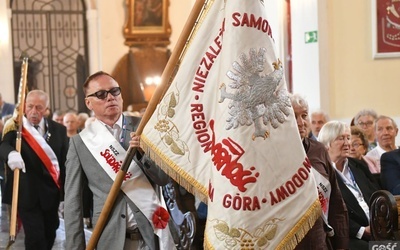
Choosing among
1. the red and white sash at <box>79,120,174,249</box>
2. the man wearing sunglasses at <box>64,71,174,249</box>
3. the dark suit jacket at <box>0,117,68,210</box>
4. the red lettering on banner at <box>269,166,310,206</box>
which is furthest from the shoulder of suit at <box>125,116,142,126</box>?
the dark suit jacket at <box>0,117,68,210</box>

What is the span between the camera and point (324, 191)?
5.31m

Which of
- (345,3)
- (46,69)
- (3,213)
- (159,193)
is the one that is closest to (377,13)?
(345,3)

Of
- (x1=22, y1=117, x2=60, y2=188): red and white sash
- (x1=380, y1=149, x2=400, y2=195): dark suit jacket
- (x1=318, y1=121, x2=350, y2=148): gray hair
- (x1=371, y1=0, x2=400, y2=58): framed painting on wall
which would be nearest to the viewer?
(x1=318, y1=121, x2=350, y2=148): gray hair

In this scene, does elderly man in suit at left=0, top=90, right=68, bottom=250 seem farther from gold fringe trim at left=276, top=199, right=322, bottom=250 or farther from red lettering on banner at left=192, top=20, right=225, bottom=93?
gold fringe trim at left=276, top=199, right=322, bottom=250

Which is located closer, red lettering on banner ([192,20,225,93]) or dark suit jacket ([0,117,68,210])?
red lettering on banner ([192,20,225,93])

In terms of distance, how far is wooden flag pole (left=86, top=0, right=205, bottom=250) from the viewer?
16.1 ft

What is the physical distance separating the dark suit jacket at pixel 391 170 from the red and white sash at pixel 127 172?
2.90 metres

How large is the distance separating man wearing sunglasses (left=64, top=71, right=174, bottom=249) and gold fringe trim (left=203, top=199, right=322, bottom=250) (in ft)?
2.06

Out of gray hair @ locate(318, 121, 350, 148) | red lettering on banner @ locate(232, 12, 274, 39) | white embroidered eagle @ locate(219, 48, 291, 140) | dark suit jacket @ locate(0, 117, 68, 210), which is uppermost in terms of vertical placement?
red lettering on banner @ locate(232, 12, 274, 39)

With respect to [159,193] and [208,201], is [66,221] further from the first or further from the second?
[208,201]

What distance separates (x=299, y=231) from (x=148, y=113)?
1060 millimetres

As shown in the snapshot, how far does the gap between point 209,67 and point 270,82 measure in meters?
0.37

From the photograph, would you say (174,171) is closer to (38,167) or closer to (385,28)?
(38,167)

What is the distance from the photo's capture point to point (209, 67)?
4.84 m
